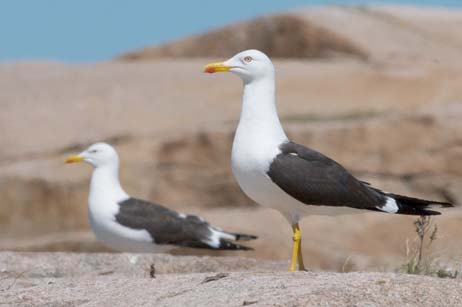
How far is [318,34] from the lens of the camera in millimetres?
23438

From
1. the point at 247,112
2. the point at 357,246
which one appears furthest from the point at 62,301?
the point at 357,246

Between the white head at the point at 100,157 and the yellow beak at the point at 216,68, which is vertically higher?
the white head at the point at 100,157

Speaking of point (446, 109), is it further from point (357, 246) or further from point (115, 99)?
point (115, 99)

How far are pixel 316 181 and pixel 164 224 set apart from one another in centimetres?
448

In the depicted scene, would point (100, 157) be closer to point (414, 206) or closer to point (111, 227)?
point (111, 227)

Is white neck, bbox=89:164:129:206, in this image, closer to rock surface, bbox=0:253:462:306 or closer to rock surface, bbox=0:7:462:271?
rock surface, bbox=0:7:462:271

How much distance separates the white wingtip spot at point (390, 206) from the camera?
870 centimetres

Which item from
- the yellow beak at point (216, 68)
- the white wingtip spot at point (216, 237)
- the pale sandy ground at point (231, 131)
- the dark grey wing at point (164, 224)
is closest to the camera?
the yellow beak at point (216, 68)

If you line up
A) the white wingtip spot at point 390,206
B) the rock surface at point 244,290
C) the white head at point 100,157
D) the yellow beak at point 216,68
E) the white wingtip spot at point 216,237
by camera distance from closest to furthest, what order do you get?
the rock surface at point 244,290, the white wingtip spot at point 390,206, the yellow beak at point 216,68, the white wingtip spot at point 216,237, the white head at point 100,157

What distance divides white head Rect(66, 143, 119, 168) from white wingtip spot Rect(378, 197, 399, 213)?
5392 mm

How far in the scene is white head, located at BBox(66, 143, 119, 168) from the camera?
13.8m

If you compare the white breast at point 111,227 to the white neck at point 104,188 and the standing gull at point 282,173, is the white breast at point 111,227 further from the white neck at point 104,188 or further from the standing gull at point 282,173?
the standing gull at point 282,173

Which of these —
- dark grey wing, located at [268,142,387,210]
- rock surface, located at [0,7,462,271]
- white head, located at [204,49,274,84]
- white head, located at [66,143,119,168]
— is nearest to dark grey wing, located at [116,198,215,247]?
white head, located at [66,143,119,168]

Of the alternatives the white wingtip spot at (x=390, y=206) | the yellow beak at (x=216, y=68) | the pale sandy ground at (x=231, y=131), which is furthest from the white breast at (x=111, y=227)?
the white wingtip spot at (x=390, y=206)
